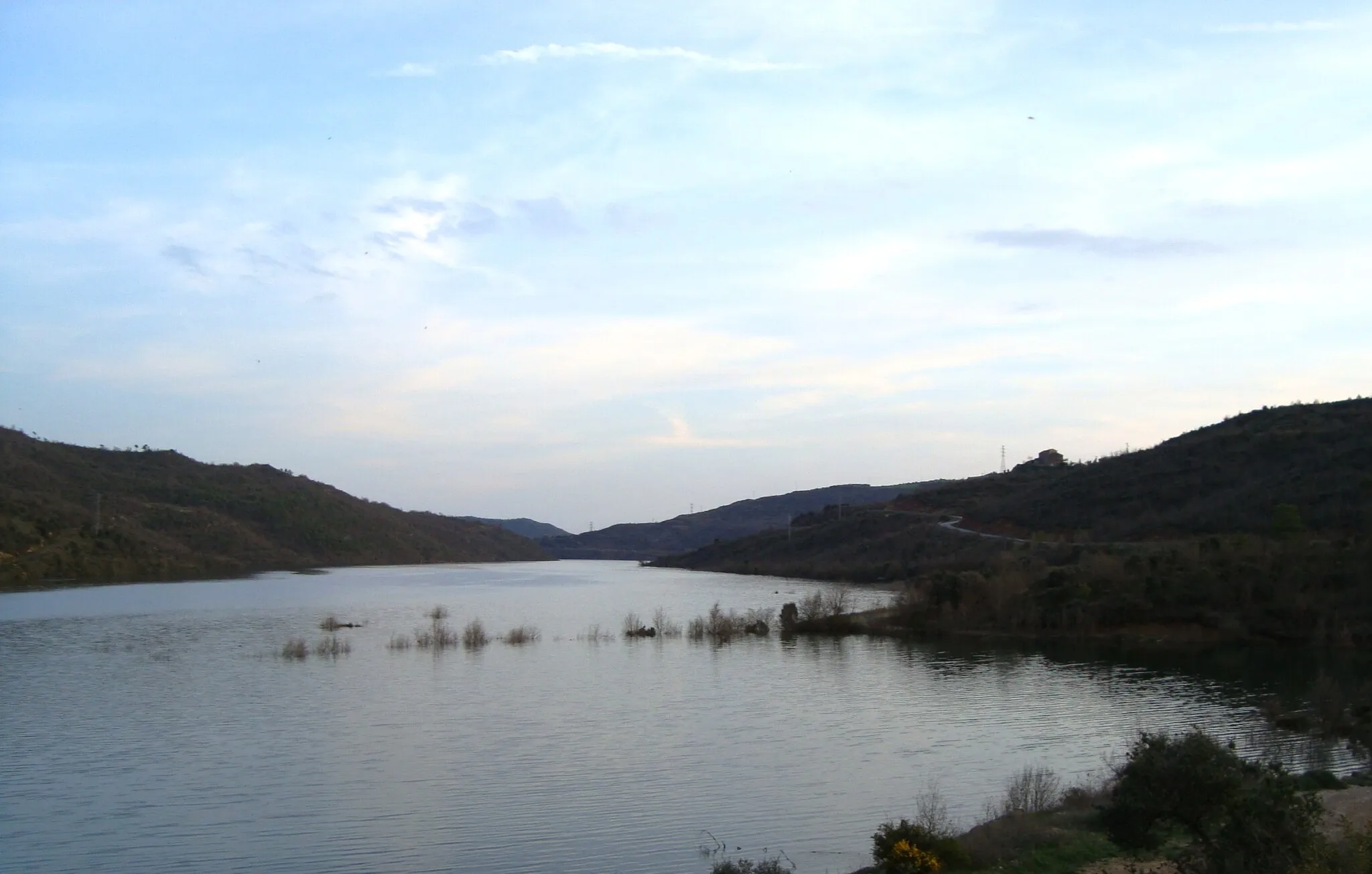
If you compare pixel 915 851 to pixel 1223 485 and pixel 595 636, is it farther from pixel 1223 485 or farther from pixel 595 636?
pixel 1223 485

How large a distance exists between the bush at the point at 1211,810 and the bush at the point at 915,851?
5.75 ft

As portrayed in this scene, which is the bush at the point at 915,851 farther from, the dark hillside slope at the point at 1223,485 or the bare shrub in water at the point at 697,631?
the dark hillside slope at the point at 1223,485

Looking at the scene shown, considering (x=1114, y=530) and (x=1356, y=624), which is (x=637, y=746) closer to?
(x=1356, y=624)

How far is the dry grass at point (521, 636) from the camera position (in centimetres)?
4138

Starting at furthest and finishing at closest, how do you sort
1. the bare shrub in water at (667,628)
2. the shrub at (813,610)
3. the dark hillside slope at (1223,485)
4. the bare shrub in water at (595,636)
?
the dark hillside slope at (1223,485)
the shrub at (813,610)
the bare shrub in water at (667,628)
the bare shrub in water at (595,636)

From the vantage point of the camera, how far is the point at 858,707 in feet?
86.9

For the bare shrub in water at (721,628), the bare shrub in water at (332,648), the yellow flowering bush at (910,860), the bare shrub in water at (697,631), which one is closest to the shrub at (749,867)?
the yellow flowering bush at (910,860)

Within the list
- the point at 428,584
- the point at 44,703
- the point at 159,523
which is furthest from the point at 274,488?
the point at 44,703

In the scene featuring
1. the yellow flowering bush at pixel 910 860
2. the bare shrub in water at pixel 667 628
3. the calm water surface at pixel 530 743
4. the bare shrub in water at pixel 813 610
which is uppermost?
the bare shrub in water at pixel 813 610

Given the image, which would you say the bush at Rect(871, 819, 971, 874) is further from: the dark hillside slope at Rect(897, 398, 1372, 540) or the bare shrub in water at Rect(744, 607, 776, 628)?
the dark hillside slope at Rect(897, 398, 1372, 540)

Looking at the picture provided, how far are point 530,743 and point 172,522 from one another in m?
91.7

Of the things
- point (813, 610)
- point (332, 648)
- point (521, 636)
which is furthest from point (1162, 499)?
point (332, 648)

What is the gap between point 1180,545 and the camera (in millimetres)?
46031

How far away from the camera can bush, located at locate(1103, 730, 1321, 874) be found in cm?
945
